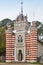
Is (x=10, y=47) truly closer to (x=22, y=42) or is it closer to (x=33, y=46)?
(x=22, y=42)

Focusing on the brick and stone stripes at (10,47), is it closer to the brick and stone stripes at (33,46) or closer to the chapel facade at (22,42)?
the chapel facade at (22,42)

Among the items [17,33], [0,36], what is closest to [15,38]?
[17,33]

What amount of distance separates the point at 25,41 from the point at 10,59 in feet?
12.0

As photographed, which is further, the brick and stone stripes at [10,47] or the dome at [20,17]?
the dome at [20,17]

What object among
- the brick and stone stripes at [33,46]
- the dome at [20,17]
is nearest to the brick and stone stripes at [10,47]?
the dome at [20,17]

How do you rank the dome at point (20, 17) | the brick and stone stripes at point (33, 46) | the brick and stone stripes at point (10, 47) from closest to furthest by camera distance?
the brick and stone stripes at point (33, 46), the brick and stone stripes at point (10, 47), the dome at point (20, 17)

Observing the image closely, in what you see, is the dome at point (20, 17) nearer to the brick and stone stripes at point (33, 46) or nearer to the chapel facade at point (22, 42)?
the chapel facade at point (22, 42)

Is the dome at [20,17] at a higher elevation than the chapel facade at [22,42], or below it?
higher

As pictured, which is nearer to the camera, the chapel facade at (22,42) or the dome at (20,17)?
the chapel facade at (22,42)

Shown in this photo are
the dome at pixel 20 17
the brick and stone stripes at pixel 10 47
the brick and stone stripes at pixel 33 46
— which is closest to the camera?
the brick and stone stripes at pixel 33 46

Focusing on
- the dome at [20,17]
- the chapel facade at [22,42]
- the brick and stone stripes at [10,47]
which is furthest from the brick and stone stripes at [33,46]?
the brick and stone stripes at [10,47]

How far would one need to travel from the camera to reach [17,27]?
1401 inches

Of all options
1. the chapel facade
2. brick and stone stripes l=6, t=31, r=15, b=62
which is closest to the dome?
the chapel facade

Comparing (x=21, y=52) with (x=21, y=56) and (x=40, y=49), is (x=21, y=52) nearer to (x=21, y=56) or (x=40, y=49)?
(x=21, y=56)
